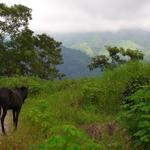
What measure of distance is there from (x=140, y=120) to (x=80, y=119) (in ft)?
17.3

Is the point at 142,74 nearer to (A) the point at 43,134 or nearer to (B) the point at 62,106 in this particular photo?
(B) the point at 62,106

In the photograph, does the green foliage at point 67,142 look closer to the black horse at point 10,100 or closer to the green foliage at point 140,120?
the green foliage at point 140,120

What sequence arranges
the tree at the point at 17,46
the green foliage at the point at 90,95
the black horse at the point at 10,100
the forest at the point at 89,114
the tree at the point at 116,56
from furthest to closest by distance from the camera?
the tree at the point at 116,56 < the tree at the point at 17,46 < the green foliage at the point at 90,95 < the black horse at the point at 10,100 < the forest at the point at 89,114

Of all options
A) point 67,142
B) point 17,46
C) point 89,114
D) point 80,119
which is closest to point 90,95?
point 89,114

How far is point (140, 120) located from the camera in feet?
37.5

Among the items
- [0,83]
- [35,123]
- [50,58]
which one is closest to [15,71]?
[50,58]

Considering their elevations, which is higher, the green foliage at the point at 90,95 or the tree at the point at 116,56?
the tree at the point at 116,56

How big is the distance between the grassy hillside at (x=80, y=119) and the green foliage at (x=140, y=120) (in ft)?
2.64

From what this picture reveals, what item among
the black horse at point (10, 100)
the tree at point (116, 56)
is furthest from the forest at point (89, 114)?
the tree at point (116, 56)

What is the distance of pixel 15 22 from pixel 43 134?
108ft

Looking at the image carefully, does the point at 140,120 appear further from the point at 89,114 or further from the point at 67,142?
the point at 89,114

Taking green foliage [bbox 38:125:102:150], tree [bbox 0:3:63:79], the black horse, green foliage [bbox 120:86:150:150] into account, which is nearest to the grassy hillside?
green foliage [bbox 38:125:102:150]

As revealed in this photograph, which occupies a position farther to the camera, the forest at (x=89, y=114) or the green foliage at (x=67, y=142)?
the forest at (x=89, y=114)

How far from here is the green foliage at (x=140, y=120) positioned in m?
10.9
